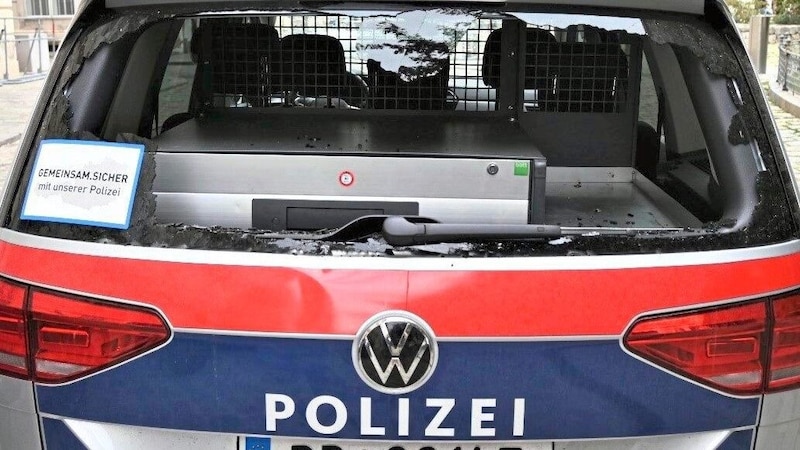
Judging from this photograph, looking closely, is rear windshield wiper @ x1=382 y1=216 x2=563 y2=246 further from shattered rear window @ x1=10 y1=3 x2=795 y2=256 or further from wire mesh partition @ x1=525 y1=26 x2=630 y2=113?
wire mesh partition @ x1=525 y1=26 x2=630 y2=113

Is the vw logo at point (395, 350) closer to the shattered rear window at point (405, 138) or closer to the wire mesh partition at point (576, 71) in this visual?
the shattered rear window at point (405, 138)

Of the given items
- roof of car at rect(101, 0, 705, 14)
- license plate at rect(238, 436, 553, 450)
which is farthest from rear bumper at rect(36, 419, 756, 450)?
roof of car at rect(101, 0, 705, 14)

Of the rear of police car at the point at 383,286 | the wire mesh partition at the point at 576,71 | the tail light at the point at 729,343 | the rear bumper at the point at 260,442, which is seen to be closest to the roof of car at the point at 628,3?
the rear of police car at the point at 383,286

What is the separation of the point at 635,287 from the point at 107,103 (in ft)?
4.39

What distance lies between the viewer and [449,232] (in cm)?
190

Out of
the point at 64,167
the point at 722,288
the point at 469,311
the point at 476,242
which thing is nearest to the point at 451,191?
the point at 476,242

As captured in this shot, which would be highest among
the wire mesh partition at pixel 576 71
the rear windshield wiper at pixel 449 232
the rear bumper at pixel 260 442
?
the wire mesh partition at pixel 576 71

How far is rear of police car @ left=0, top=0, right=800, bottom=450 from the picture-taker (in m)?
1.83

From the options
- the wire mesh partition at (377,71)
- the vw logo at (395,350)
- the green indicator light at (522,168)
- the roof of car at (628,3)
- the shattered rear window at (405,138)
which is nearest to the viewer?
the vw logo at (395,350)

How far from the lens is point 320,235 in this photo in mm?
1990

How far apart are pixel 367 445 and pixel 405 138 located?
39.1 inches

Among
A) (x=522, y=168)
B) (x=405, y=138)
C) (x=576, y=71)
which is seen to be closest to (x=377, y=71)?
(x=405, y=138)

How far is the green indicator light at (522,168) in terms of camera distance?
7.48 feet

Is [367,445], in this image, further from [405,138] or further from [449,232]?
[405,138]
